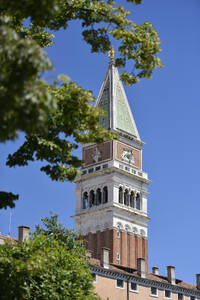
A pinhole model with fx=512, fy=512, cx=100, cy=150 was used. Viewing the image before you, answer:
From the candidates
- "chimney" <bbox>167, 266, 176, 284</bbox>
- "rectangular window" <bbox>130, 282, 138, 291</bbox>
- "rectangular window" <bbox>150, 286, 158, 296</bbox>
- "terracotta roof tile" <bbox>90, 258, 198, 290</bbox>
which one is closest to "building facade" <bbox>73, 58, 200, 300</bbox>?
"terracotta roof tile" <bbox>90, 258, 198, 290</bbox>

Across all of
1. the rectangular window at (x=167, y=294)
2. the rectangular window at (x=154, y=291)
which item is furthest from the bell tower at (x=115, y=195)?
the rectangular window at (x=154, y=291)

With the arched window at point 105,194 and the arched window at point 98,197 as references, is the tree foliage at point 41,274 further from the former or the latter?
the arched window at point 98,197

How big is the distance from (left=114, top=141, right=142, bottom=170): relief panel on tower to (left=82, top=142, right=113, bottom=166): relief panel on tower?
108cm

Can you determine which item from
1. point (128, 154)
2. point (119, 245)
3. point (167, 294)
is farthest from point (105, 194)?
point (167, 294)

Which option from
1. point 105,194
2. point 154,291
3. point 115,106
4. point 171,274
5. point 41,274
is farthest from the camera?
point 115,106

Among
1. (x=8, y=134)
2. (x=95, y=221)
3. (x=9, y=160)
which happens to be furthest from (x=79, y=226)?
(x=8, y=134)

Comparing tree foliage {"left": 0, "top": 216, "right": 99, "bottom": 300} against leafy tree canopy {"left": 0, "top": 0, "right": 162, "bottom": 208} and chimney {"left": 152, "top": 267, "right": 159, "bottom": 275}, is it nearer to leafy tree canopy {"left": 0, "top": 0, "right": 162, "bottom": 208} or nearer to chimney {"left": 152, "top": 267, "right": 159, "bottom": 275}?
leafy tree canopy {"left": 0, "top": 0, "right": 162, "bottom": 208}

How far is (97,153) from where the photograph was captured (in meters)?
68.8

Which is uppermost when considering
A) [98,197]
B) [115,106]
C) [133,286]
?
[115,106]

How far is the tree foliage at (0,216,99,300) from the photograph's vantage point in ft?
57.0

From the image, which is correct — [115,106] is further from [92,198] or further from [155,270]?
[155,270]

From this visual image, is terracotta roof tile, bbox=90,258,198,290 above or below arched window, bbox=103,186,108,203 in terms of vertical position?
below

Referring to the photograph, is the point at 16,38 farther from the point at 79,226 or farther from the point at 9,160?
the point at 79,226

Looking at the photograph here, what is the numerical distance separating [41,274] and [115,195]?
43.4 meters
